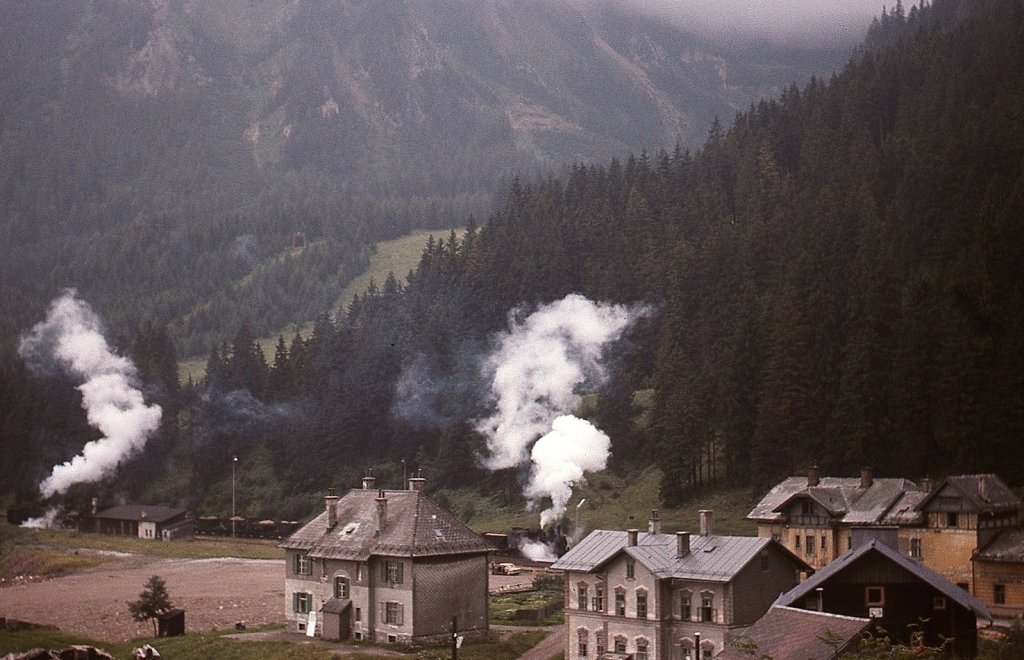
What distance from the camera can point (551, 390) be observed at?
130375 mm

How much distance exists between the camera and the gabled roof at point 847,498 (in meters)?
80.4

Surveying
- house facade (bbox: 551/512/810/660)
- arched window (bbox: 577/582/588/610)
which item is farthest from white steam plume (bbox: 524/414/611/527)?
house facade (bbox: 551/512/810/660)

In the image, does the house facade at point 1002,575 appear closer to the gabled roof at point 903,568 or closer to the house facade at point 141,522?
the gabled roof at point 903,568

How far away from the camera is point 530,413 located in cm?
12862

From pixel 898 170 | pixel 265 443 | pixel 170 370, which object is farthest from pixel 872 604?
pixel 170 370

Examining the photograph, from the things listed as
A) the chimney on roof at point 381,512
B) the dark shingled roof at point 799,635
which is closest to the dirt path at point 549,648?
the chimney on roof at point 381,512

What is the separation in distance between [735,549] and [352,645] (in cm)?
2092

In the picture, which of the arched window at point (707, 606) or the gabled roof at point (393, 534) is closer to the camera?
the arched window at point (707, 606)

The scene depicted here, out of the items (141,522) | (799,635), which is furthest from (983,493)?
(141,522)

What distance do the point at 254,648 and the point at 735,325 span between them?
63572mm

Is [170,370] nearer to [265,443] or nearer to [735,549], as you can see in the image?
[265,443]

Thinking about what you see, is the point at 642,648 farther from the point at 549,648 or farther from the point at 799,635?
the point at 799,635

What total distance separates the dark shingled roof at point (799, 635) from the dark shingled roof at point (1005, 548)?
22.7 metres

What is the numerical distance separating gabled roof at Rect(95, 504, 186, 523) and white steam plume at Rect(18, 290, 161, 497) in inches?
524
